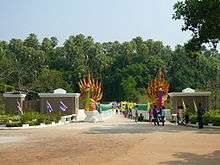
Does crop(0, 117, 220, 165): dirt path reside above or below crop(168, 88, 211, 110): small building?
below

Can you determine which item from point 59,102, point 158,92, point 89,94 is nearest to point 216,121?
point 158,92

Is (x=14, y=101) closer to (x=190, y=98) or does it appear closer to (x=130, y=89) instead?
(x=190, y=98)

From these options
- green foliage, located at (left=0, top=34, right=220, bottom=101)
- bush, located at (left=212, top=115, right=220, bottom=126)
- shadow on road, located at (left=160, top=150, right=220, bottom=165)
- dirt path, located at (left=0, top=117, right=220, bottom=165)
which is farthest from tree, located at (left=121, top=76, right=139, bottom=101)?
shadow on road, located at (left=160, top=150, right=220, bottom=165)

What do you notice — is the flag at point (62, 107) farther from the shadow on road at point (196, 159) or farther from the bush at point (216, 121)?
the shadow on road at point (196, 159)

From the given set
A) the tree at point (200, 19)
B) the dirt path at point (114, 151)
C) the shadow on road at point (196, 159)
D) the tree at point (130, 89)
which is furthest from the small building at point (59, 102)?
the tree at point (130, 89)

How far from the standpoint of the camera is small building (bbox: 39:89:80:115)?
134 feet

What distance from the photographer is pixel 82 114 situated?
143 feet

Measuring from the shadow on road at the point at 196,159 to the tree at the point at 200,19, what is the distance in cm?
1200

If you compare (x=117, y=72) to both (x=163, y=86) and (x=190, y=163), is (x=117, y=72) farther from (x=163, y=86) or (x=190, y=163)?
(x=190, y=163)

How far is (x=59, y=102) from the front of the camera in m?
41.0

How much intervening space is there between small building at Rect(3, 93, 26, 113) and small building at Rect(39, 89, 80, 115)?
1637 mm

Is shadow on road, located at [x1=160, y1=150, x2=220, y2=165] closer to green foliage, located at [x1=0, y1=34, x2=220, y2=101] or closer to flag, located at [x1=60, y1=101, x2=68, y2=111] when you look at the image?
flag, located at [x1=60, y1=101, x2=68, y2=111]

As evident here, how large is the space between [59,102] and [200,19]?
18.2 meters

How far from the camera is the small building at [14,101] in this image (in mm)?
40781
